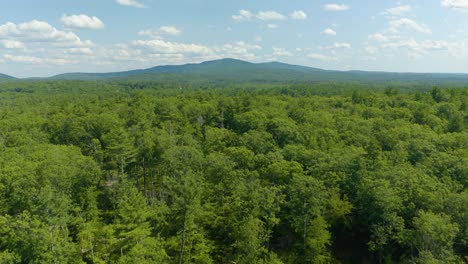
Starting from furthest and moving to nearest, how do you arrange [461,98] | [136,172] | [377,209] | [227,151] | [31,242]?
[461,98], [136,172], [227,151], [377,209], [31,242]

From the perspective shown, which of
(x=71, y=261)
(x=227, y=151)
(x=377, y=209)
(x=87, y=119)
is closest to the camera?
(x=71, y=261)

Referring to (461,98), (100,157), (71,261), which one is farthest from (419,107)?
(71,261)

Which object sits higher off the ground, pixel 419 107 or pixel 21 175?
pixel 419 107

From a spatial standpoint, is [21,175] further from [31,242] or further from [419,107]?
[419,107]

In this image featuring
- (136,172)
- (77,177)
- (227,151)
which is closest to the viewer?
(77,177)

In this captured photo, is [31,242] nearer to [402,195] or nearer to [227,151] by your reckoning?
[227,151]

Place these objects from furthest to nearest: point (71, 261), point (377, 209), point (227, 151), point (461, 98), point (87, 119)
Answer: point (461, 98)
point (87, 119)
point (227, 151)
point (377, 209)
point (71, 261)

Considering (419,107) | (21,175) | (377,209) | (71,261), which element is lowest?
(71,261)

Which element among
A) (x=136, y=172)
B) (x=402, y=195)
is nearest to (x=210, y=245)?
(x=402, y=195)

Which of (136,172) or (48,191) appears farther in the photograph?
(136,172)
